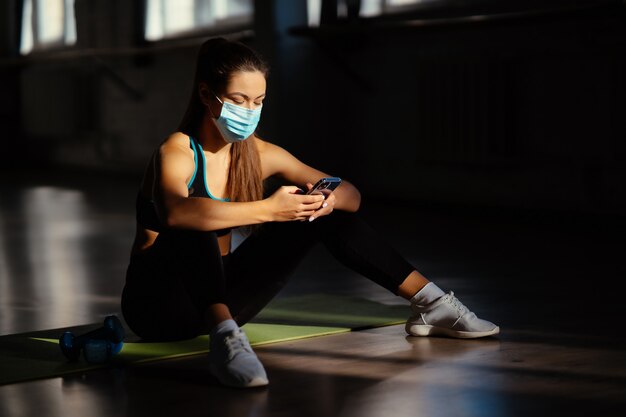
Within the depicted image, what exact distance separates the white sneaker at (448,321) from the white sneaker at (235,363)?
55cm

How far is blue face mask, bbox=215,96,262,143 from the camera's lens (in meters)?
2.33

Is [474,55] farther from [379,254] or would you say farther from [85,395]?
[85,395]

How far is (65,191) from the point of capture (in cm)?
805

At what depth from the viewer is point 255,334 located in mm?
2736

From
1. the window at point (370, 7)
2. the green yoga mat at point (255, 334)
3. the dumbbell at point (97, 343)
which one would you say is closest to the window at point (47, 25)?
the window at point (370, 7)

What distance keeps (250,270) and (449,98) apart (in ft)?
12.2

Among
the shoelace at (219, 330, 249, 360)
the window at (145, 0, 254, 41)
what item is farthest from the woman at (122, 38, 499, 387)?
the window at (145, 0, 254, 41)

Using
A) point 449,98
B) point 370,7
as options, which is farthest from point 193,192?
point 370,7

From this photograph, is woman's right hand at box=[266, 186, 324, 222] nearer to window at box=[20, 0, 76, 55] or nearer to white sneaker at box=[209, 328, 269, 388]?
white sneaker at box=[209, 328, 269, 388]

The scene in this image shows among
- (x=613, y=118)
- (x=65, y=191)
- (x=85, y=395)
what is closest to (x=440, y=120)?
(x=613, y=118)

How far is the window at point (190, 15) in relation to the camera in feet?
25.8

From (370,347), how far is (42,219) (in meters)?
3.86

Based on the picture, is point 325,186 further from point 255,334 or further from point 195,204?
point 255,334

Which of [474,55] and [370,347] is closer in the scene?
[370,347]
